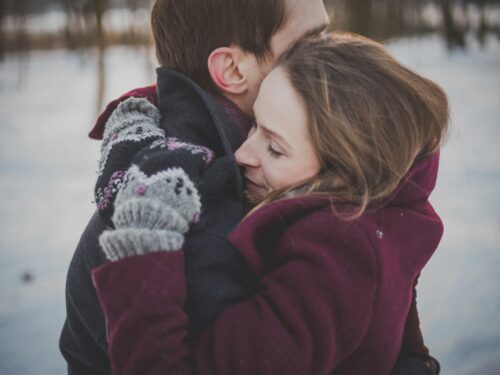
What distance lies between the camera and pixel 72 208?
536 cm

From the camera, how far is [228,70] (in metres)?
1.45

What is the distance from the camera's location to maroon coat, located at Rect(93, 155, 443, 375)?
919 millimetres

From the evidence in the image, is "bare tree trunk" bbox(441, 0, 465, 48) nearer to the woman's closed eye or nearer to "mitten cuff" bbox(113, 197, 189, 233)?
the woman's closed eye

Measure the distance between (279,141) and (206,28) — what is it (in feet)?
1.79

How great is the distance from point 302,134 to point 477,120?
25.8 feet

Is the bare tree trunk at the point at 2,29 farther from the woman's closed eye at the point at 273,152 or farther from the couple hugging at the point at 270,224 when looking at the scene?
the woman's closed eye at the point at 273,152

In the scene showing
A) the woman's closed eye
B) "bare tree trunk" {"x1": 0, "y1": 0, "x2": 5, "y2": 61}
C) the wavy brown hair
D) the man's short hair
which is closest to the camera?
the wavy brown hair

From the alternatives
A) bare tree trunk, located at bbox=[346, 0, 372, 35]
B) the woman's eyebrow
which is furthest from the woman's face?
bare tree trunk, located at bbox=[346, 0, 372, 35]

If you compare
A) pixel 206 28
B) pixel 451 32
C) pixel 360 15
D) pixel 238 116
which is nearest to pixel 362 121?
pixel 238 116

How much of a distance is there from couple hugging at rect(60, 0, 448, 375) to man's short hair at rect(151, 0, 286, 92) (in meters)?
0.02

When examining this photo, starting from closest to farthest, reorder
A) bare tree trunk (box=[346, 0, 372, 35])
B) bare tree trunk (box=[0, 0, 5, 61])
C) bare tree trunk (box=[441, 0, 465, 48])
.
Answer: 1. bare tree trunk (box=[346, 0, 372, 35])
2. bare tree trunk (box=[441, 0, 465, 48])
3. bare tree trunk (box=[0, 0, 5, 61])

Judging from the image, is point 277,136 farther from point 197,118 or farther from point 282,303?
point 282,303

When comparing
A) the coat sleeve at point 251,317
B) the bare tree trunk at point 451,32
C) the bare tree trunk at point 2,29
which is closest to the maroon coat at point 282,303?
the coat sleeve at point 251,317

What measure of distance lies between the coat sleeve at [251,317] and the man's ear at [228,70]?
26.9 inches
